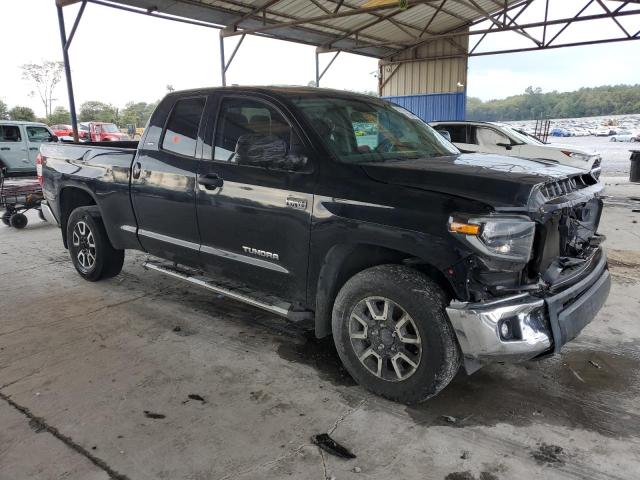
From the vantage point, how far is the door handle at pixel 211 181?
364 centimetres

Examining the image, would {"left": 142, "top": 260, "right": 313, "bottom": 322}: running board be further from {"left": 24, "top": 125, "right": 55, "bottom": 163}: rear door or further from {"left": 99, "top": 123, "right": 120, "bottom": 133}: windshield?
{"left": 99, "top": 123, "right": 120, "bottom": 133}: windshield

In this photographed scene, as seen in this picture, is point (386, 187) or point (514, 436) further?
point (386, 187)

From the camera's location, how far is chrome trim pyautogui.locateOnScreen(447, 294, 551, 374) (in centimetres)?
249

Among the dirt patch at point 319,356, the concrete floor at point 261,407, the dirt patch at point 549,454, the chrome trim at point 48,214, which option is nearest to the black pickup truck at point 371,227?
the dirt patch at point 319,356

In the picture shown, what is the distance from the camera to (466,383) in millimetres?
3240

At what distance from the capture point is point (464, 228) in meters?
2.51

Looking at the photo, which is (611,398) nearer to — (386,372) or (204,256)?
(386,372)

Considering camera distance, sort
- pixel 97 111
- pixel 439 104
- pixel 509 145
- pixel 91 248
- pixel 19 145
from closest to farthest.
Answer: pixel 91 248 < pixel 509 145 < pixel 19 145 < pixel 439 104 < pixel 97 111

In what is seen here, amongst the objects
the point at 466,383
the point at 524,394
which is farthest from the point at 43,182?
the point at 524,394

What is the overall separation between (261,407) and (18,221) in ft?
22.9

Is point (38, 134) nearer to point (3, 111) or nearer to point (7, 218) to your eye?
point (7, 218)

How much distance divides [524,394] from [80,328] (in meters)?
3.47

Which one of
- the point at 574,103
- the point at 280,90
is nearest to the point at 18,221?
the point at 280,90

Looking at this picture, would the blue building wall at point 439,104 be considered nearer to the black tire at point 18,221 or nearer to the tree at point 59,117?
the black tire at point 18,221
